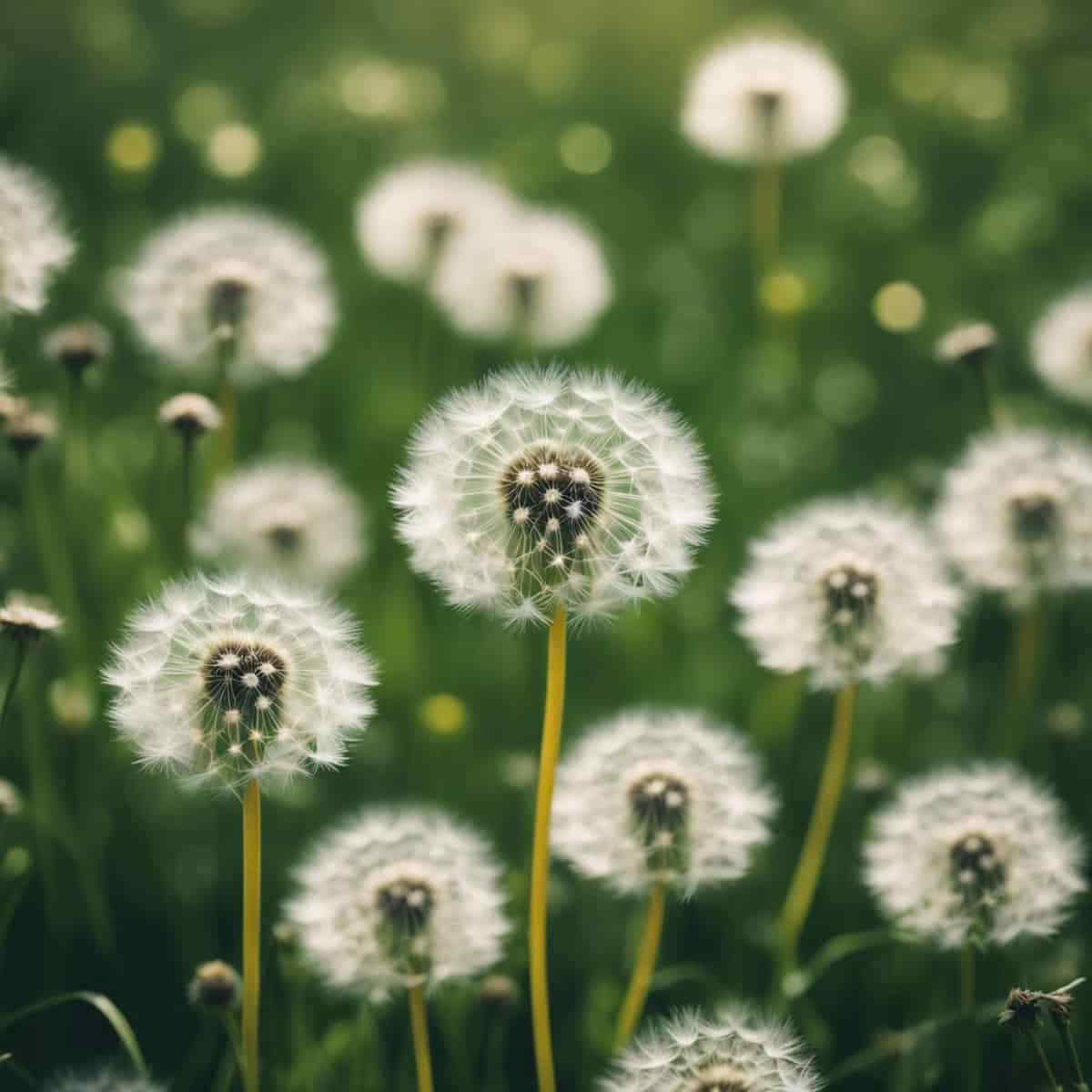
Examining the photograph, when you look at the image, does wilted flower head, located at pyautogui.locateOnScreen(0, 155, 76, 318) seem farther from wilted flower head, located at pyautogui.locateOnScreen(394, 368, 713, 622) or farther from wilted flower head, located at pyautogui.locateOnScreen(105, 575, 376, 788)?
wilted flower head, located at pyautogui.locateOnScreen(394, 368, 713, 622)

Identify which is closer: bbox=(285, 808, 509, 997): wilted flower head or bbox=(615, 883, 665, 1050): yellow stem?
bbox=(285, 808, 509, 997): wilted flower head

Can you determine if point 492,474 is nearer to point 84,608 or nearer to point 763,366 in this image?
point 84,608

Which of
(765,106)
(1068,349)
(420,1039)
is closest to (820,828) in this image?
(420,1039)

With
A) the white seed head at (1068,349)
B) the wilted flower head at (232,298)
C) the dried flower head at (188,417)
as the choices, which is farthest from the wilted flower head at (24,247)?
the white seed head at (1068,349)

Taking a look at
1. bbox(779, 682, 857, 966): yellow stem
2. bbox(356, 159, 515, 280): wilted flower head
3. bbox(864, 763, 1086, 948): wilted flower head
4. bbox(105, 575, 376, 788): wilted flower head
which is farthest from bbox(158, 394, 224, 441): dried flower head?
bbox(356, 159, 515, 280): wilted flower head

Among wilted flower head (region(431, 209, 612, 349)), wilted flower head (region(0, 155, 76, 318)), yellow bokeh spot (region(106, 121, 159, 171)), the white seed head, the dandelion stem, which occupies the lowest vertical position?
the dandelion stem

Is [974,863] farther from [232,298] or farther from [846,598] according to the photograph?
[232,298]
